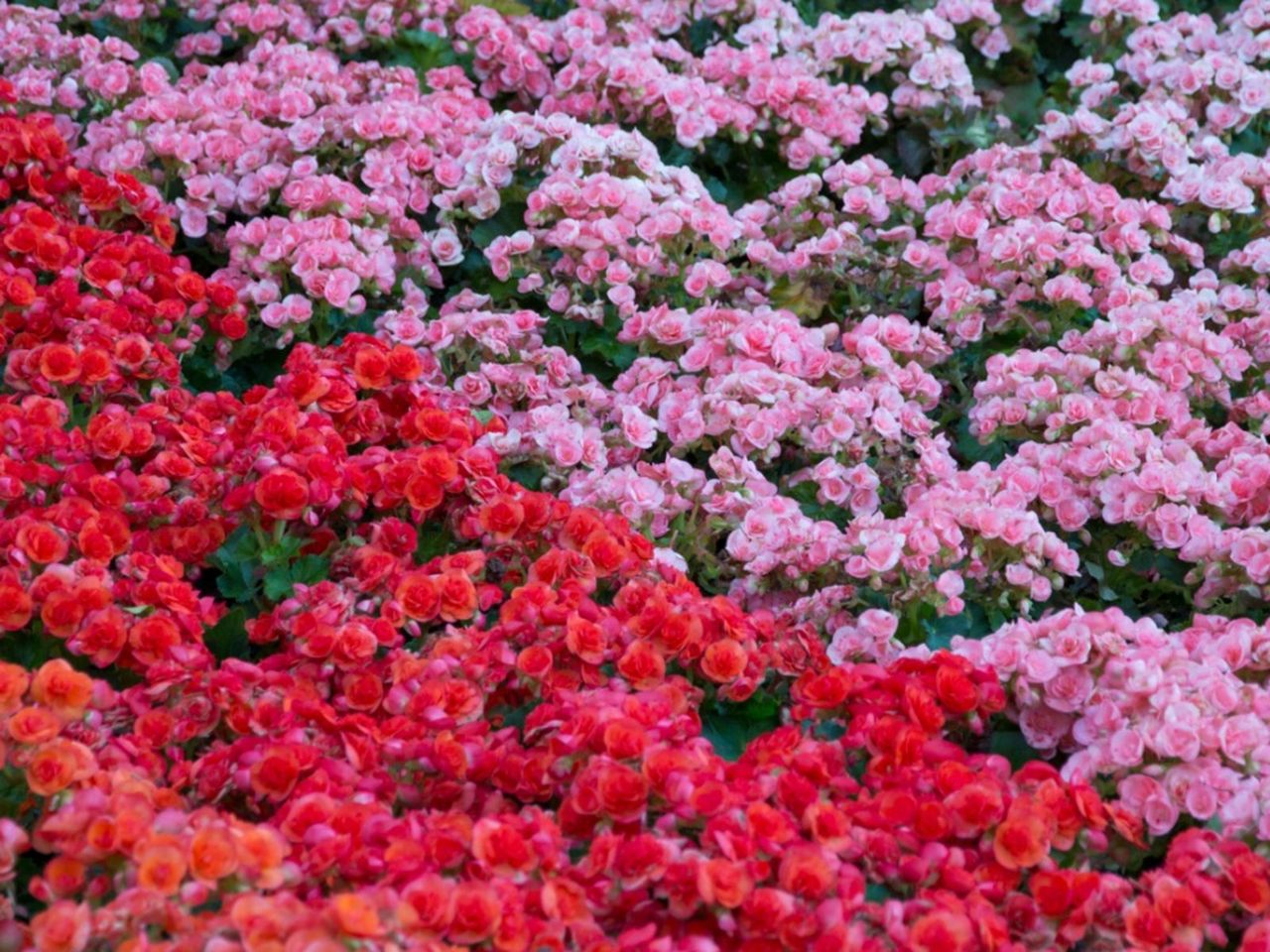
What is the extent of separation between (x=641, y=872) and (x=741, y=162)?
11.0 feet

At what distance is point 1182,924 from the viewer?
232cm

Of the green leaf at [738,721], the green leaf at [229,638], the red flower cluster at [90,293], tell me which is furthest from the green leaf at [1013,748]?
the red flower cluster at [90,293]

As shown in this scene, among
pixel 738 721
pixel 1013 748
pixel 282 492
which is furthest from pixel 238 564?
pixel 1013 748

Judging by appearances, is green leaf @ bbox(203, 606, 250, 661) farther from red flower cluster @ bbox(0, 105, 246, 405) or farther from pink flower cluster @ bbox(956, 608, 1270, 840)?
pink flower cluster @ bbox(956, 608, 1270, 840)

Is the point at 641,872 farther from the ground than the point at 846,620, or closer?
farther from the ground

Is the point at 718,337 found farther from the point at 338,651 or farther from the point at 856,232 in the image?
the point at 338,651

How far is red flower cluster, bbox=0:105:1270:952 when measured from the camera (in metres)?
2.20

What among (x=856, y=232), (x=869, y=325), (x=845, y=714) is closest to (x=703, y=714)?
(x=845, y=714)

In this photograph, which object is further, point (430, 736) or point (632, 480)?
point (632, 480)

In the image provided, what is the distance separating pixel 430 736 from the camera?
2609mm

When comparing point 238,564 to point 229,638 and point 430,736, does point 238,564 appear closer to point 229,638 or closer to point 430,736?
point 229,638

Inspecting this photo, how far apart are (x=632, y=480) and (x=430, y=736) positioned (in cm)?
94

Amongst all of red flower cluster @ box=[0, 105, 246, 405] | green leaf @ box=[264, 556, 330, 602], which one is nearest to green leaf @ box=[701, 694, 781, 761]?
green leaf @ box=[264, 556, 330, 602]

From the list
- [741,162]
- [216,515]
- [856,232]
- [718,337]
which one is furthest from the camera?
[741,162]
